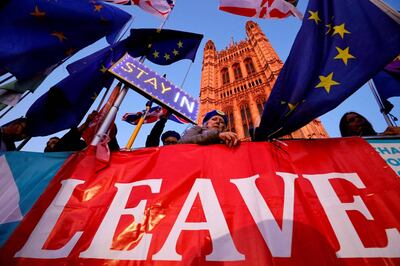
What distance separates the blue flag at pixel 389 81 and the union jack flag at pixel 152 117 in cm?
344

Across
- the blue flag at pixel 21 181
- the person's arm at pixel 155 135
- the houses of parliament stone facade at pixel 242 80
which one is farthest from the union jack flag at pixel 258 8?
the houses of parliament stone facade at pixel 242 80

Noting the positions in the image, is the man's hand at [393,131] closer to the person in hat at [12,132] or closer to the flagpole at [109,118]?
the flagpole at [109,118]

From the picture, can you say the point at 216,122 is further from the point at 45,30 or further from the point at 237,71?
the point at 237,71

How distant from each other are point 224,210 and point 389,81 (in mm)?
3186

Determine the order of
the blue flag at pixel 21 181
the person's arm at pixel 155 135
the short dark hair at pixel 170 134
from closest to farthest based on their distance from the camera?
1. the blue flag at pixel 21 181
2. the person's arm at pixel 155 135
3. the short dark hair at pixel 170 134

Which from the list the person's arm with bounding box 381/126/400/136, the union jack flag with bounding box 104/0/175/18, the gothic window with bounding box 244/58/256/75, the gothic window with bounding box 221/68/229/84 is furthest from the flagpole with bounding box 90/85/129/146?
the gothic window with bounding box 221/68/229/84

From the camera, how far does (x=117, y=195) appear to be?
69.7 inches

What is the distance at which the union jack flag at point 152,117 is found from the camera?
4.69 metres

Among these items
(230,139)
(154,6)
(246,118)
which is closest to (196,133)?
(230,139)

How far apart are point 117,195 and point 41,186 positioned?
756 millimetres

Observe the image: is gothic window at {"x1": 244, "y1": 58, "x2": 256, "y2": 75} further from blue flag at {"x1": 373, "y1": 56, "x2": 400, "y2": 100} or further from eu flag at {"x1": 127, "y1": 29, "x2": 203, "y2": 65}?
blue flag at {"x1": 373, "y1": 56, "x2": 400, "y2": 100}

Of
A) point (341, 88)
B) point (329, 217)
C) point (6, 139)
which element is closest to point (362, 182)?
point (329, 217)

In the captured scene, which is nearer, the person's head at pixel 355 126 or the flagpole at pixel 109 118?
the flagpole at pixel 109 118

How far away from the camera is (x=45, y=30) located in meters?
2.87
